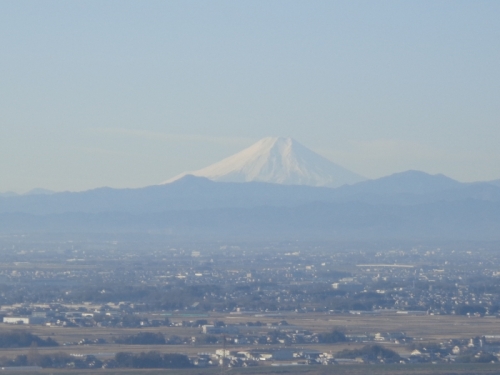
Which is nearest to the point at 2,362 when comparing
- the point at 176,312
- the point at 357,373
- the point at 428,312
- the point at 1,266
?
the point at 357,373

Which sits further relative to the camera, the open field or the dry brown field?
the dry brown field

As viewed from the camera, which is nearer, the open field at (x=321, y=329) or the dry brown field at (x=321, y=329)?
the open field at (x=321, y=329)

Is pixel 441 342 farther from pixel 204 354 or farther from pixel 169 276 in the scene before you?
pixel 169 276

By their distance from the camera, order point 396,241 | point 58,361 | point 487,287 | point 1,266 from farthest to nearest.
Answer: point 396,241 → point 1,266 → point 487,287 → point 58,361

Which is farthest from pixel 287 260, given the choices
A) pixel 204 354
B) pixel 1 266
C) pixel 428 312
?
pixel 204 354

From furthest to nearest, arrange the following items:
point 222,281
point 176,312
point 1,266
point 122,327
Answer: point 1,266, point 222,281, point 176,312, point 122,327

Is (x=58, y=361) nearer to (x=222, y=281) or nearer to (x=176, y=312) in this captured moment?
(x=176, y=312)

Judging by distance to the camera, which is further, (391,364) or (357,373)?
(391,364)

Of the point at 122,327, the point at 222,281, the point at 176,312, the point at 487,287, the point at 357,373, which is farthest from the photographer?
the point at 222,281

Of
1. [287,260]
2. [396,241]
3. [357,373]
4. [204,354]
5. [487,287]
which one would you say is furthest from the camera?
[396,241]
